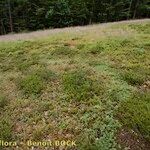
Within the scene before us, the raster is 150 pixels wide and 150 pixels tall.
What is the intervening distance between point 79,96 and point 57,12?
91.7 feet

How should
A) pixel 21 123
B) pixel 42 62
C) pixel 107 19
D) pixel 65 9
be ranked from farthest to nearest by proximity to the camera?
pixel 107 19 → pixel 65 9 → pixel 42 62 → pixel 21 123

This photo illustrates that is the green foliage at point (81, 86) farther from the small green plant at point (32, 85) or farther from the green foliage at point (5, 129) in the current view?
the green foliage at point (5, 129)

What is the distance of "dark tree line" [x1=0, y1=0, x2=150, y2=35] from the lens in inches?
1414

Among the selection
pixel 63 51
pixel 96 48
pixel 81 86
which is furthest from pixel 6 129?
pixel 96 48

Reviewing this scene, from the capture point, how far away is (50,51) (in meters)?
14.4

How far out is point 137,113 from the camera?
855 centimetres

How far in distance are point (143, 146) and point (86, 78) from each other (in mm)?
3929

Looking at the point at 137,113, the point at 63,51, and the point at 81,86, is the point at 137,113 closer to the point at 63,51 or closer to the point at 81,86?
the point at 81,86

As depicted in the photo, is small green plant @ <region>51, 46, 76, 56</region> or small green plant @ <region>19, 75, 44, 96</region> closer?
small green plant @ <region>19, 75, 44, 96</region>

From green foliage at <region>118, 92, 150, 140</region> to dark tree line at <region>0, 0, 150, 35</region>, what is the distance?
27625 mm

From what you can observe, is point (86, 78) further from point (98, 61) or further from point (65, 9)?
point (65, 9)

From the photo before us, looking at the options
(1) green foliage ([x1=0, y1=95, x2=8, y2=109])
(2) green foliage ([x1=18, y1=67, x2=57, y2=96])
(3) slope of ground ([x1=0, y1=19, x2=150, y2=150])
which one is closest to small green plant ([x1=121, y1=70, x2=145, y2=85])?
(3) slope of ground ([x1=0, y1=19, x2=150, y2=150])

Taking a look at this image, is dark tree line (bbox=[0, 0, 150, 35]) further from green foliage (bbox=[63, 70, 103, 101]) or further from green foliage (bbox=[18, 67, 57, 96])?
green foliage (bbox=[63, 70, 103, 101])

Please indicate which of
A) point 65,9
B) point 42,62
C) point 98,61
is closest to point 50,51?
point 42,62
